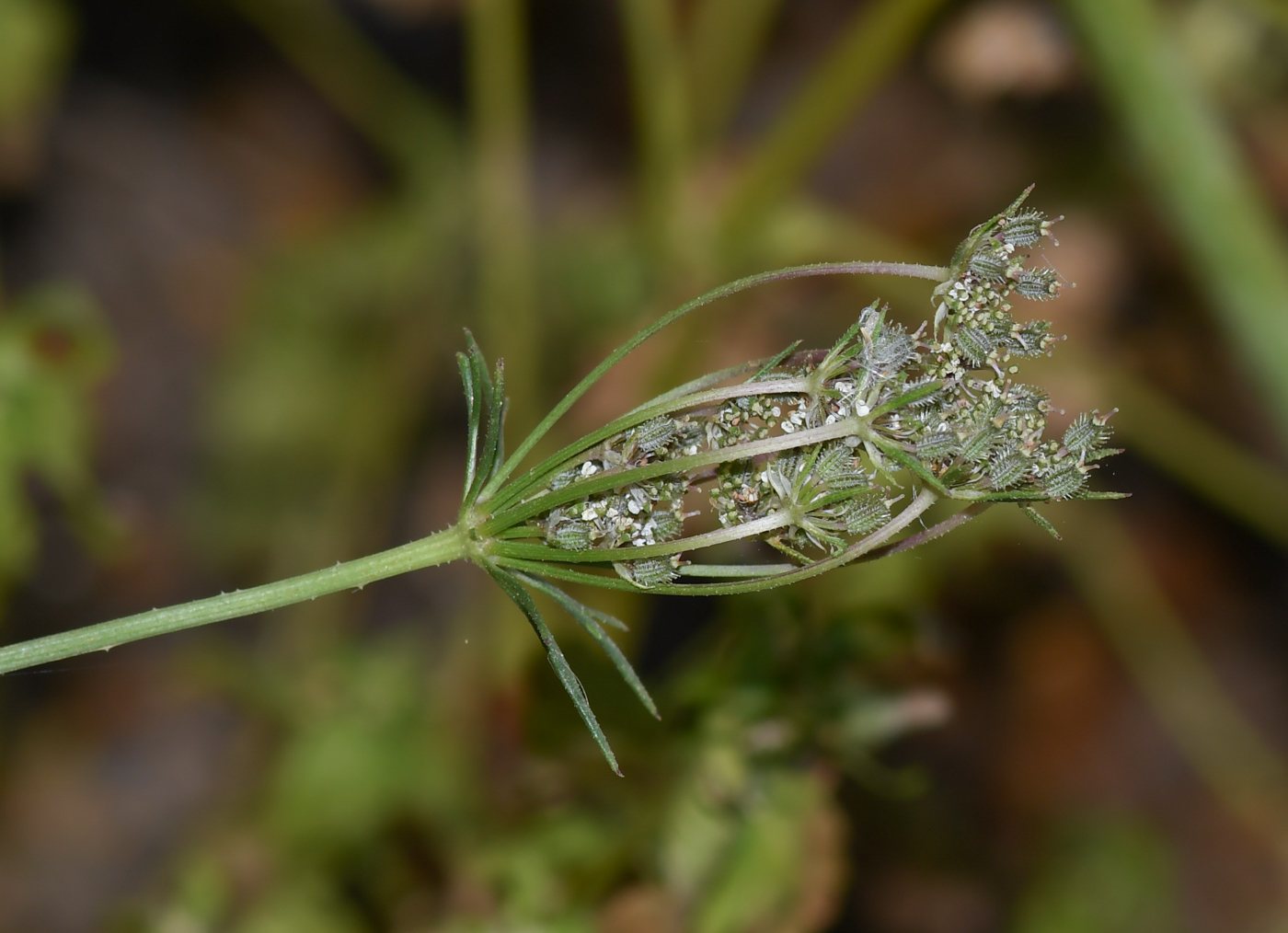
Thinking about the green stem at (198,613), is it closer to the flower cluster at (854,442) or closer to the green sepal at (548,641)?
the green sepal at (548,641)

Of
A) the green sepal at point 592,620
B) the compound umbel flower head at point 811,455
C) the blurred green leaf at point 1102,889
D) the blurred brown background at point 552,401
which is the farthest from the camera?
the blurred green leaf at point 1102,889

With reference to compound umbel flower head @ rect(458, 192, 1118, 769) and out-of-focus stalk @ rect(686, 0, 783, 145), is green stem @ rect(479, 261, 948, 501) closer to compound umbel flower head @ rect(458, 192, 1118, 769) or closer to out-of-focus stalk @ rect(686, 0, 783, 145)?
compound umbel flower head @ rect(458, 192, 1118, 769)

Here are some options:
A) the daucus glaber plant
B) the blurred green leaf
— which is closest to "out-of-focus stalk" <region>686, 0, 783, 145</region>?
the daucus glaber plant

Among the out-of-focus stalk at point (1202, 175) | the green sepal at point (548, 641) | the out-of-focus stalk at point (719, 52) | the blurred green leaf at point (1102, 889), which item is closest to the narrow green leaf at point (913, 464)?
the green sepal at point (548, 641)

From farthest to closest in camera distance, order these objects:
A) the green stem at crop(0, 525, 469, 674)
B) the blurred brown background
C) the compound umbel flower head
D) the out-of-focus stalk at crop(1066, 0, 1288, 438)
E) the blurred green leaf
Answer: the blurred green leaf → the blurred brown background → the out-of-focus stalk at crop(1066, 0, 1288, 438) → the compound umbel flower head → the green stem at crop(0, 525, 469, 674)

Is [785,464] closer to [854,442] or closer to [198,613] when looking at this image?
[854,442]

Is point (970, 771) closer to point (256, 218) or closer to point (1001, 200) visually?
point (1001, 200)

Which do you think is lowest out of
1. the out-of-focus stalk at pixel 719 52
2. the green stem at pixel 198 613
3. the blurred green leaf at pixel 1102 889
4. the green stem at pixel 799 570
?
the blurred green leaf at pixel 1102 889
